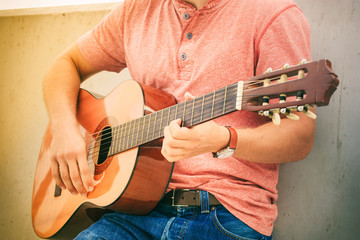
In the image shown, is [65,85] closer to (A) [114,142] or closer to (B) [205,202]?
(A) [114,142]

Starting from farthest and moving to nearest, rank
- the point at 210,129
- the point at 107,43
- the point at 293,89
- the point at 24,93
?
1. the point at 24,93
2. the point at 107,43
3. the point at 210,129
4. the point at 293,89

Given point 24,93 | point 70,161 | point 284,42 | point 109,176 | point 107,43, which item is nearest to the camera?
point 284,42

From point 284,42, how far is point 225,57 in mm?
192

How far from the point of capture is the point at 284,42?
2.70 feet

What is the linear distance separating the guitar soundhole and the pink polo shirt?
10.0 inches

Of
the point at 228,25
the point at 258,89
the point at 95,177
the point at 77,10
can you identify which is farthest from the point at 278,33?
the point at 77,10

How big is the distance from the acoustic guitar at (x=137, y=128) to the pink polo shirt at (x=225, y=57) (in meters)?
0.11

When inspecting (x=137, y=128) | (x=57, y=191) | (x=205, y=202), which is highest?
(x=137, y=128)

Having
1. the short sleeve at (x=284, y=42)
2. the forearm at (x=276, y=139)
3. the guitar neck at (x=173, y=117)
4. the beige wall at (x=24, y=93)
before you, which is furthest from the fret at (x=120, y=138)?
the beige wall at (x=24, y=93)

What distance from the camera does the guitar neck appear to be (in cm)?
69

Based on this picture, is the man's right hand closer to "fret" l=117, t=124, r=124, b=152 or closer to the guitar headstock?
"fret" l=117, t=124, r=124, b=152

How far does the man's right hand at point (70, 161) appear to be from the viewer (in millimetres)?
1000

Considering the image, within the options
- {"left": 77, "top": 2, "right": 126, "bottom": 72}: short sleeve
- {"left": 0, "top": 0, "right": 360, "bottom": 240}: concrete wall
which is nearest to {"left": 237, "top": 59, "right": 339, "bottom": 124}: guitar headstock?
{"left": 0, "top": 0, "right": 360, "bottom": 240}: concrete wall

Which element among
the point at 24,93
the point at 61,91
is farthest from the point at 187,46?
the point at 24,93
